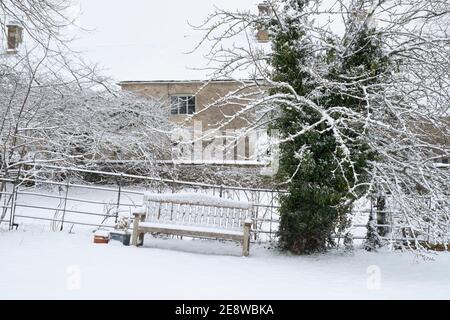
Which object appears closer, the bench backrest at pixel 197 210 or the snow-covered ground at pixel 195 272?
the snow-covered ground at pixel 195 272

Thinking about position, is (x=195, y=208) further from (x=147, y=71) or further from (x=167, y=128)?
(x=147, y=71)

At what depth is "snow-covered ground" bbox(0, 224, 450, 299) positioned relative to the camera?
5.49m

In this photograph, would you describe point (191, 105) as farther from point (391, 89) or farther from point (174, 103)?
point (391, 89)

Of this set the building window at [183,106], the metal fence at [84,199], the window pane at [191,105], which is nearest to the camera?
the metal fence at [84,199]

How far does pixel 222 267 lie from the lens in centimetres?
721

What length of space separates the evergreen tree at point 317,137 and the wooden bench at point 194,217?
814mm

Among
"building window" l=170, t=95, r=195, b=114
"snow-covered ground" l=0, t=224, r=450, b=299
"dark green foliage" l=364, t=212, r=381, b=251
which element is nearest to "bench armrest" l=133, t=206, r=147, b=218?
"snow-covered ground" l=0, t=224, r=450, b=299

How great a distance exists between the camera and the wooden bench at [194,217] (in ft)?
27.5

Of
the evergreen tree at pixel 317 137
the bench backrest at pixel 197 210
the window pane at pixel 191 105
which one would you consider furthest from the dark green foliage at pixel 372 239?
the window pane at pixel 191 105

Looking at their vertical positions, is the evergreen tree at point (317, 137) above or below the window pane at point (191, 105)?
below

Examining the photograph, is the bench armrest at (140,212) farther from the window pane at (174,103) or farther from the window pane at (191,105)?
the window pane at (191,105)

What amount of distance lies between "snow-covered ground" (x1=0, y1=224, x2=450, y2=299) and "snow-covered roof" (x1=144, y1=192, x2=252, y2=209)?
0.87 m

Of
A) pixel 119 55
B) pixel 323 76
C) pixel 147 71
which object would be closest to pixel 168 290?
pixel 323 76

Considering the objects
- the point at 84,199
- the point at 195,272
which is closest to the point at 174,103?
the point at 84,199
